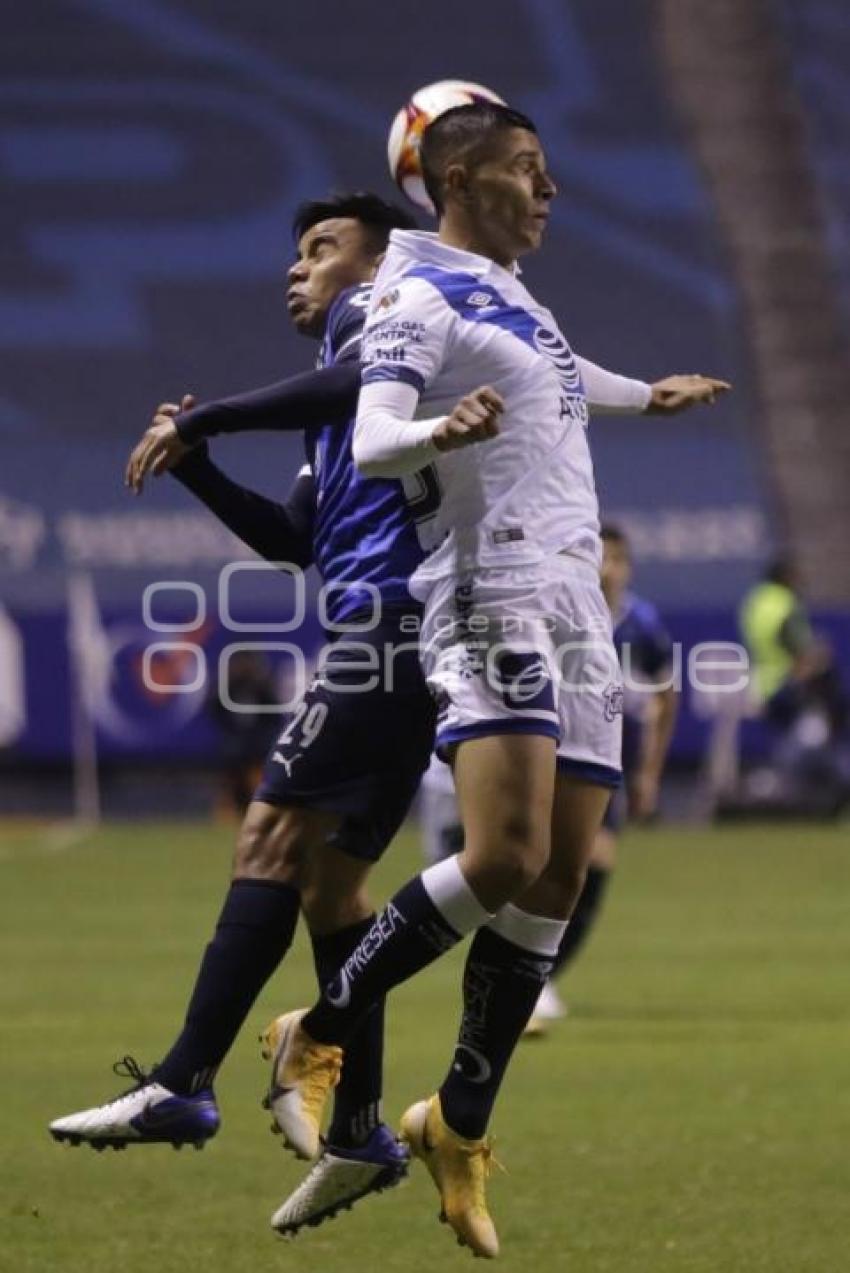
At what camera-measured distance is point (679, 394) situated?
7176mm

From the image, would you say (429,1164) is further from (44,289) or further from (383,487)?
(44,289)

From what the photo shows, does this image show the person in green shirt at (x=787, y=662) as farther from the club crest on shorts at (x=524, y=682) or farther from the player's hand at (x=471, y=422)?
the player's hand at (x=471, y=422)

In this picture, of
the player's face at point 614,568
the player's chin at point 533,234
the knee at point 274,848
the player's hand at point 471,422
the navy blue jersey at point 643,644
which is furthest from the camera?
the navy blue jersey at point 643,644

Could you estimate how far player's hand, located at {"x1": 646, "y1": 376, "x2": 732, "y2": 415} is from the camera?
717 centimetres

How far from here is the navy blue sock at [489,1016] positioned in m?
6.69

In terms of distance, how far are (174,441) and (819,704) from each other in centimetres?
1786

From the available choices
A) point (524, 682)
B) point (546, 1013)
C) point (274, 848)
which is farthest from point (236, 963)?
point (546, 1013)

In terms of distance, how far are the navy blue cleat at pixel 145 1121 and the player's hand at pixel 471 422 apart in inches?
65.2

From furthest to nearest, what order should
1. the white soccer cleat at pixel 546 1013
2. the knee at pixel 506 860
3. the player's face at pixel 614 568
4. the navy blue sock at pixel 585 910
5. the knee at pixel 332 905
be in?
the player's face at pixel 614 568, the navy blue sock at pixel 585 910, the white soccer cleat at pixel 546 1013, the knee at pixel 332 905, the knee at pixel 506 860

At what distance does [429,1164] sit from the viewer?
6.68m

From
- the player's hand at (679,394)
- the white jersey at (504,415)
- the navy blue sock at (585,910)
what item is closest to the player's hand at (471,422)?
the white jersey at (504,415)

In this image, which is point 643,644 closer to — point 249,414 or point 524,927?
point 524,927

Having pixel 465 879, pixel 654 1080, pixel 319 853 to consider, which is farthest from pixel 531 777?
pixel 654 1080

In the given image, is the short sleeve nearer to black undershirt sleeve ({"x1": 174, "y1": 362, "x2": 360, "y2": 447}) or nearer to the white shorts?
black undershirt sleeve ({"x1": 174, "y1": 362, "x2": 360, "y2": 447})
